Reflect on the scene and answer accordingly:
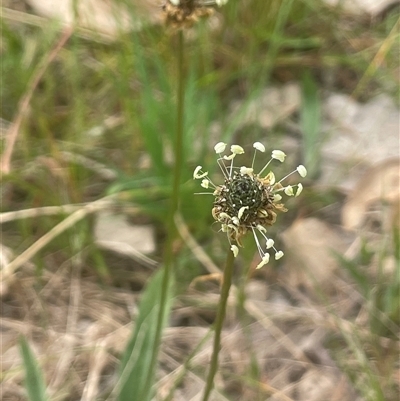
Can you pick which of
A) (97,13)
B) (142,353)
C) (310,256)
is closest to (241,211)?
(142,353)

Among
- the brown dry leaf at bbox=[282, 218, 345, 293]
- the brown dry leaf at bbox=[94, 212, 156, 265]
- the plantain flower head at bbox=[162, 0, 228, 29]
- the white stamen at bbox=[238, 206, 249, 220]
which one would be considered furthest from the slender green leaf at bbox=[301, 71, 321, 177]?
the white stamen at bbox=[238, 206, 249, 220]

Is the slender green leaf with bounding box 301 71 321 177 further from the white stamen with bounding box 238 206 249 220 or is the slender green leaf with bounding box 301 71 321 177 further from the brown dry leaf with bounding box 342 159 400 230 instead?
the white stamen with bounding box 238 206 249 220

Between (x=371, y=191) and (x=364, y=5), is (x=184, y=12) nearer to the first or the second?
(x=371, y=191)

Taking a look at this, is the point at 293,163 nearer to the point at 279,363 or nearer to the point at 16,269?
the point at 279,363

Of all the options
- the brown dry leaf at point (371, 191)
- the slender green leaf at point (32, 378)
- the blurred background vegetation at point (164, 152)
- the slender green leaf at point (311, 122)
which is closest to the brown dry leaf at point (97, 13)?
A: the blurred background vegetation at point (164, 152)

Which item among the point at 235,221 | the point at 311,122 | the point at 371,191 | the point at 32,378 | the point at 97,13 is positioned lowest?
the point at 32,378

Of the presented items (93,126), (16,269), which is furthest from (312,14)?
(16,269)

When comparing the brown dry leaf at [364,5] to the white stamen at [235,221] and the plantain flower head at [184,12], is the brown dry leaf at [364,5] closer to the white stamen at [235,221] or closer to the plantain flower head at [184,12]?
the plantain flower head at [184,12]
